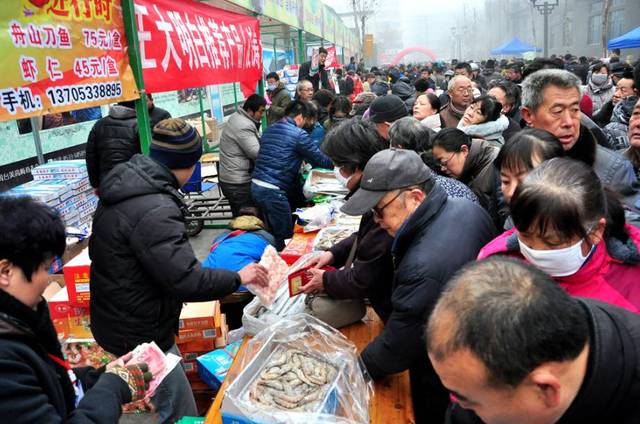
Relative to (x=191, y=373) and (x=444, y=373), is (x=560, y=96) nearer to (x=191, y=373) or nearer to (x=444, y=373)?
(x=444, y=373)

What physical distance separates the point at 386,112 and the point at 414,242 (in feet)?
8.78

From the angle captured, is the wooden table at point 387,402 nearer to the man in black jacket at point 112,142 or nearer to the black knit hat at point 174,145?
the black knit hat at point 174,145

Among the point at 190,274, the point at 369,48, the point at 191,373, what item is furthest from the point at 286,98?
the point at 369,48

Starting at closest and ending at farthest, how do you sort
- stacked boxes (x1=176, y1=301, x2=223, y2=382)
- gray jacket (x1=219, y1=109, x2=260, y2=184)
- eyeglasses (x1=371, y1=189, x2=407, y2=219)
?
eyeglasses (x1=371, y1=189, x2=407, y2=219)
stacked boxes (x1=176, y1=301, x2=223, y2=382)
gray jacket (x1=219, y1=109, x2=260, y2=184)

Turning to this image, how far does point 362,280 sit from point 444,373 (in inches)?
49.2

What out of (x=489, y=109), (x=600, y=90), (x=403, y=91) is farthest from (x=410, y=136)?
(x=403, y=91)

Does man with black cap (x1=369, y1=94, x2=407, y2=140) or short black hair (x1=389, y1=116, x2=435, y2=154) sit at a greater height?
man with black cap (x1=369, y1=94, x2=407, y2=140)

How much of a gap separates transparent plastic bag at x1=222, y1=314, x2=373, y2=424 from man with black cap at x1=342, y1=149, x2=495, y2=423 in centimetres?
13

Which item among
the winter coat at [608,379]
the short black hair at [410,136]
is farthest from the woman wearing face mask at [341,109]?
the winter coat at [608,379]

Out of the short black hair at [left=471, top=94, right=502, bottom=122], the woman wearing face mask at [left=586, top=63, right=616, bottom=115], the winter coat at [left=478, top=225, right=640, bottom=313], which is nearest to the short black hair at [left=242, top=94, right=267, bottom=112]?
the short black hair at [left=471, top=94, right=502, bottom=122]

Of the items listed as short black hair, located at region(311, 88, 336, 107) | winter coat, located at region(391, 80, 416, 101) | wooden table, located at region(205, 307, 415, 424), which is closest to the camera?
Result: wooden table, located at region(205, 307, 415, 424)

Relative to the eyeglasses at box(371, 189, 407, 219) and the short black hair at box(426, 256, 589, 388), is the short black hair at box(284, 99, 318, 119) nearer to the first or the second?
the eyeglasses at box(371, 189, 407, 219)

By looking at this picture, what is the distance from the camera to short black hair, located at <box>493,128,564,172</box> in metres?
1.98

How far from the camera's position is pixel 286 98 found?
7281mm
